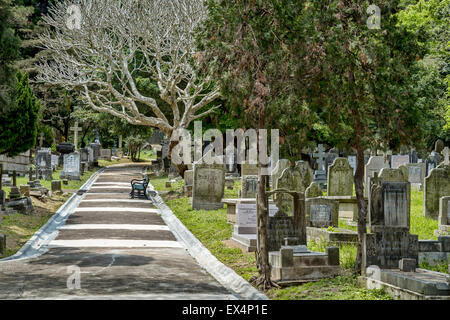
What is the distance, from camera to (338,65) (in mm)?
10656

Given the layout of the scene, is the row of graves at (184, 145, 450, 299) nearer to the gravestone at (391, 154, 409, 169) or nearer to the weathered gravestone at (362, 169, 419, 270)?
the weathered gravestone at (362, 169, 419, 270)

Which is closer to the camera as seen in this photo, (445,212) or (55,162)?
(445,212)

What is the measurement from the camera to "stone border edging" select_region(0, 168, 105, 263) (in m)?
14.1

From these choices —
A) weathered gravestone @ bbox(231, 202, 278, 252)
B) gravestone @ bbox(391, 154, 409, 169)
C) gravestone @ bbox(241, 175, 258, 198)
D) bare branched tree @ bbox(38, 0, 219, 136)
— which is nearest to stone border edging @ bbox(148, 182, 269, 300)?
weathered gravestone @ bbox(231, 202, 278, 252)

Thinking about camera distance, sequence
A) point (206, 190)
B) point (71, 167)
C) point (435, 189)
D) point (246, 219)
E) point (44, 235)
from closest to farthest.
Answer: point (246, 219) → point (44, 235) → point (435, 189) → point (206, 190) → point (71, 167)

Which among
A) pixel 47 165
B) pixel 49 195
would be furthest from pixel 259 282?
pixel 47 165

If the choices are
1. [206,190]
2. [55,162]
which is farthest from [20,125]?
Answer: [206,190]

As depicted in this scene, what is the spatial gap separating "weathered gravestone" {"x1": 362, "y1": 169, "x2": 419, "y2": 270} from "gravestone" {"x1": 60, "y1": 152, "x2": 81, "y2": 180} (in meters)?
28.1

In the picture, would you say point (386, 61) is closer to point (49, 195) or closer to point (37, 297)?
point (37, 297)

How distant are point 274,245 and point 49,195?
1611cm

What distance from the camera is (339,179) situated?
867 inches

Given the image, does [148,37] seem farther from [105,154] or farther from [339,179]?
[105,154]

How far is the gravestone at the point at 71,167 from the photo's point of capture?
36594 mm

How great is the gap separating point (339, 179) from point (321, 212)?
19.1ft
